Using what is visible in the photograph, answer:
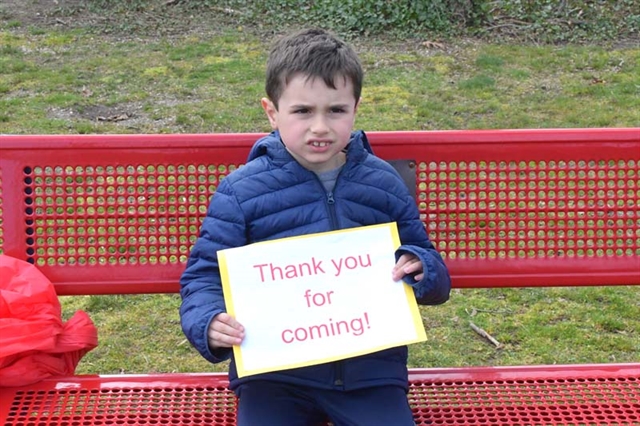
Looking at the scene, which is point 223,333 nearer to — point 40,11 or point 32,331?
point 32,331

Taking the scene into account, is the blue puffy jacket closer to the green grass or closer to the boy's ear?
the boy's ear

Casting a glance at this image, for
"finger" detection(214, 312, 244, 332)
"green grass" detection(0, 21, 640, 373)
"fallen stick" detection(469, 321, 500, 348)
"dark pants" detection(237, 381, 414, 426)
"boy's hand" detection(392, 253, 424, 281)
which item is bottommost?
"green grass" detection(0, 21, 640, 373)

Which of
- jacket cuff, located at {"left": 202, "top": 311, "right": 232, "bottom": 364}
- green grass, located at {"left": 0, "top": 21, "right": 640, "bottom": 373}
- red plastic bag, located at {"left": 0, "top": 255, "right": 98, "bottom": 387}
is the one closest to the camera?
jacket cuff, located at {"left": 202, "top": 311, "right": 232, "bottom": 364}

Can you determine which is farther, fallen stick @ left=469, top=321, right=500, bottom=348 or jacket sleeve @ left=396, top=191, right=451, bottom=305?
fallen stick @ left=469, top=321, right=500, bottom=348

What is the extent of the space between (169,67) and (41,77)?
1260mm

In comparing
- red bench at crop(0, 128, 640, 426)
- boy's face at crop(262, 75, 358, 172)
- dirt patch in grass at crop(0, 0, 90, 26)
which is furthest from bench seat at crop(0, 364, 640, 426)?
dirt patch in grass at crop(0, 0, 90, 26)

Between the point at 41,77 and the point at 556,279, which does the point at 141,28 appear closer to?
the point at 41,77

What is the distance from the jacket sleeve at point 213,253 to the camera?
9.07ft

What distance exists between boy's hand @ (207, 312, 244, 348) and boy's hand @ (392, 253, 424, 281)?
0.49 metres

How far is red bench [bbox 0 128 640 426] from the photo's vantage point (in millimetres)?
3021

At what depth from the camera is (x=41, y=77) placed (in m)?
9.27

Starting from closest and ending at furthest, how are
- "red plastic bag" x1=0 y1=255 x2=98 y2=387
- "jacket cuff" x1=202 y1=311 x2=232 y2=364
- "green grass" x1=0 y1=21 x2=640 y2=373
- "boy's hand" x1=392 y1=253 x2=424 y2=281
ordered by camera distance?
"jacket cuff" x1=202 y1=311 x2=232 y2=364
"boy's hand" x1=392 y1=253 x2=424 y2=281
"red plastic bag" x1=0 y1=255 x2=98 y2=387
"green grass" x1=0 y1=21 x2=640 y2=373

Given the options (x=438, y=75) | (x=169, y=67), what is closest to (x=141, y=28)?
(x=169, y=67)

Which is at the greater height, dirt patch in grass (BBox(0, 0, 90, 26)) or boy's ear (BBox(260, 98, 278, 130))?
boy's ear (BBox(260, 98, 278, 130))
